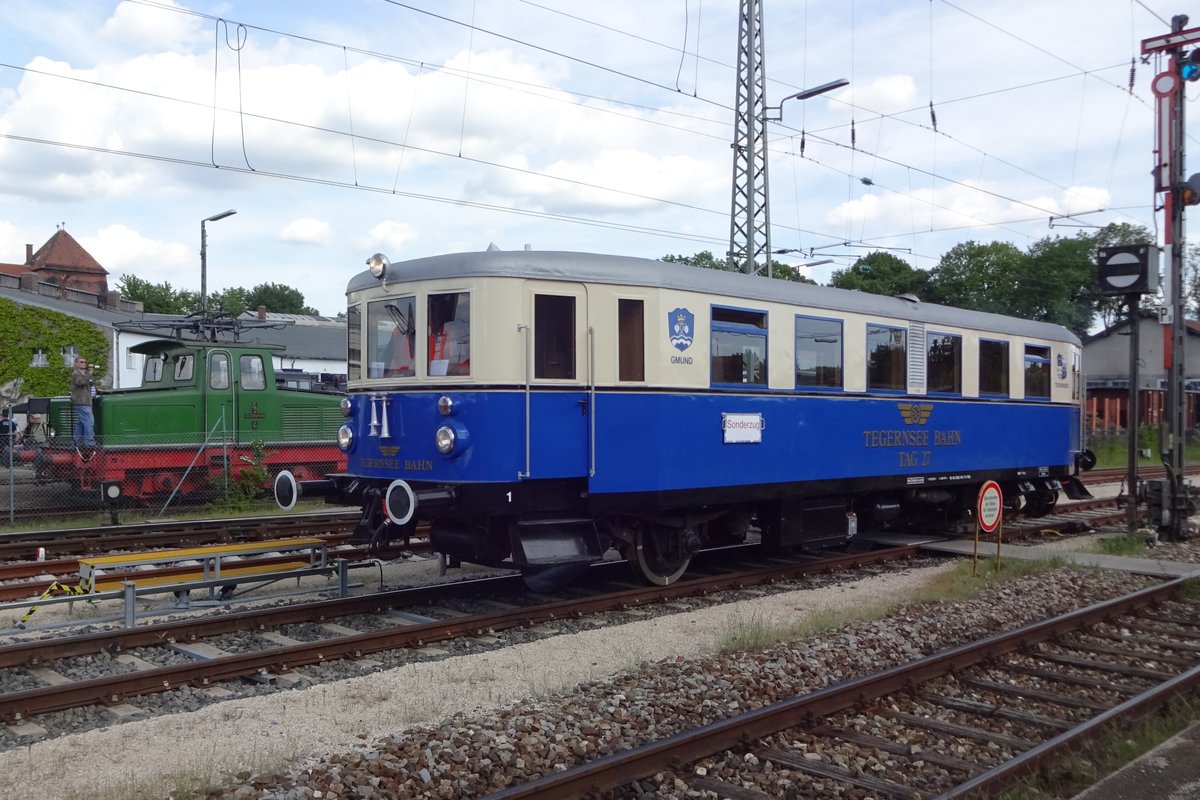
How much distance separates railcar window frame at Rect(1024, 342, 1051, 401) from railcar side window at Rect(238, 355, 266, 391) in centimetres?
1270

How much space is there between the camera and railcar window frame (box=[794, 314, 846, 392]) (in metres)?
11.0

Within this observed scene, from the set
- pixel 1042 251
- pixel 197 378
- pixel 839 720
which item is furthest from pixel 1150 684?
pixel 1042 251

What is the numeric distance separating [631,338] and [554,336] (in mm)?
785

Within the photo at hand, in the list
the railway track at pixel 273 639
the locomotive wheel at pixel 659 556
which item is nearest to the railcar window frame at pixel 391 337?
the railway track at pixel 273 639

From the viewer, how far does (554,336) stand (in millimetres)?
8984

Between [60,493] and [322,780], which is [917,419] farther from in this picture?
[60,493]

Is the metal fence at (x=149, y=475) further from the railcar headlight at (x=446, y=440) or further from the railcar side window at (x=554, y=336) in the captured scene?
the railcar side window at (x=554, y=336)

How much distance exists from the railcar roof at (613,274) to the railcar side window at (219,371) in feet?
26.4

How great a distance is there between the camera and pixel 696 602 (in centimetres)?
993

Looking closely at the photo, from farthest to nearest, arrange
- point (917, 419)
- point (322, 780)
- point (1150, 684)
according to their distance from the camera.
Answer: point (917, 419), point (1150, 684), point (322, 780)

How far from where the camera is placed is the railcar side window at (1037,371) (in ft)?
48.6

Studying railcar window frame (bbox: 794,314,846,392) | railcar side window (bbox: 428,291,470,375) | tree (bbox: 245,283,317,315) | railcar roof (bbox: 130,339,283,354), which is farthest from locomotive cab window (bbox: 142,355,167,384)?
tree (bbox: 245,283,317,315)

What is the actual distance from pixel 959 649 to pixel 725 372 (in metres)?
3.78

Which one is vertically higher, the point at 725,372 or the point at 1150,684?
the point at 725,372
